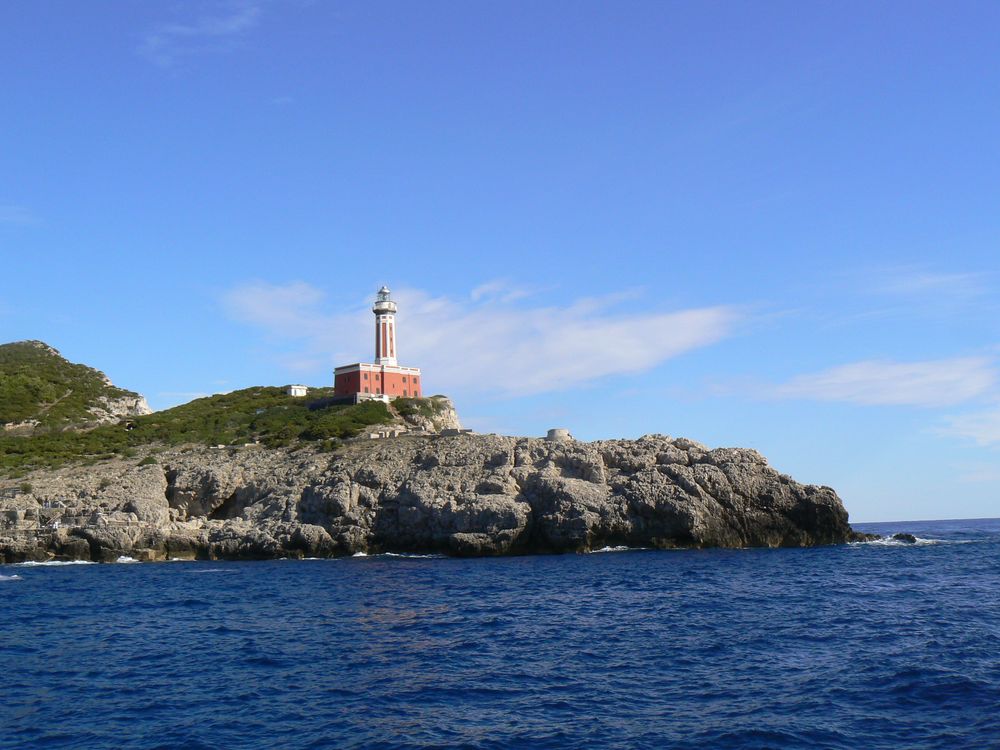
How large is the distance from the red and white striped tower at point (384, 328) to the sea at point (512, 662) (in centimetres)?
5375

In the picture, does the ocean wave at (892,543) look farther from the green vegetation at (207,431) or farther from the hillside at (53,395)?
the hillside at (53,395)

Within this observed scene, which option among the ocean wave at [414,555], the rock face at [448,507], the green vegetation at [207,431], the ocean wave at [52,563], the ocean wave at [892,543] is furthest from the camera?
the green vegetation at [207,431]

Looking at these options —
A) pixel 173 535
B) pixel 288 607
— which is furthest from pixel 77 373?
pixel 288 607

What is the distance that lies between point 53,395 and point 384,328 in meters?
44.1

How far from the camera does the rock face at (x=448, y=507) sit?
59.3 metres

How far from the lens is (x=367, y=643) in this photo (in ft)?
87.3

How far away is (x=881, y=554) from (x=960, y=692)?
125 feet

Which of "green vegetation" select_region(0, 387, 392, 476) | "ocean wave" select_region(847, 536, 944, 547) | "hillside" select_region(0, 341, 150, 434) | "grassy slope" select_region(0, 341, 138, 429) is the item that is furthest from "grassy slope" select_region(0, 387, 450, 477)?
"ocean wave" select_region(847, 536, 944, 547)

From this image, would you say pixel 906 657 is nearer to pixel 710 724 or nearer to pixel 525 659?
pixel 710 724

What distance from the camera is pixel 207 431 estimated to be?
83438 millimetres

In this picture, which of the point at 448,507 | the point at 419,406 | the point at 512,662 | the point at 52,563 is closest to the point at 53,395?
the point at 419,406

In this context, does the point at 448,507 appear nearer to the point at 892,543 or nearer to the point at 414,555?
the point at 414,555

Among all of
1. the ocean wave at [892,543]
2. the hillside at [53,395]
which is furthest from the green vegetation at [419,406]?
the ocean wave at [892,543]

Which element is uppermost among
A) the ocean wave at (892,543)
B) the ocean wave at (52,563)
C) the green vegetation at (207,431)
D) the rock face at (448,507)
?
the green vegetation at (207,431)
